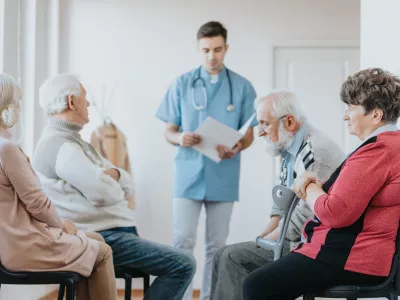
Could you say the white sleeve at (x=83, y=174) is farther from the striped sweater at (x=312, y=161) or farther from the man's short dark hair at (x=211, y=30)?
the man's short dark hair at (x=211, y=30)

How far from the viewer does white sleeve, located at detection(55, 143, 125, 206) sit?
2.46m

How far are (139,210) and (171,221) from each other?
247 millimetres

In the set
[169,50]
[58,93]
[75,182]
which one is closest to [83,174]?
[75,182]

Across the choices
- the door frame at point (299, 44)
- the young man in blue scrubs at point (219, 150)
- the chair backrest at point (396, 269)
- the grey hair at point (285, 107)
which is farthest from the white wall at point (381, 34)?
the door frame at point (299, 44)

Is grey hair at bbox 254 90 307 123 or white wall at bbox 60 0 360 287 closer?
grey hair at bbox 254 90 307 123

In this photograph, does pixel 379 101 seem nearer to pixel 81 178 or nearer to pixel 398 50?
pixel 398 50

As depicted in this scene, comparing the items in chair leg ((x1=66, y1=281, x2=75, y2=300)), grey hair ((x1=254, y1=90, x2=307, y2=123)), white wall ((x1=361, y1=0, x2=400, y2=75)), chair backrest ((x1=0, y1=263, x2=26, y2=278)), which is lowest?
chair leg ((x1=66, y1=281, x2=75, y2=300))

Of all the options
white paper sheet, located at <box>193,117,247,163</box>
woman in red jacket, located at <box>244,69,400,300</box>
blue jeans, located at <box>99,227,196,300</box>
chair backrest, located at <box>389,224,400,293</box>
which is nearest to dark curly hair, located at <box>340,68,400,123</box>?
woman in red jacket, located at <box>244,69,400,300</box>

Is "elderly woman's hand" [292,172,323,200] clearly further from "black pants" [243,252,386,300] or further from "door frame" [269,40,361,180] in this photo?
"door frame" [269,40,361,180]

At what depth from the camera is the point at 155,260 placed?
2551mm

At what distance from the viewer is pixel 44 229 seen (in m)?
2.18

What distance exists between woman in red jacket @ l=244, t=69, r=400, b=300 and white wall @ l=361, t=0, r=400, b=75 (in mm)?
779

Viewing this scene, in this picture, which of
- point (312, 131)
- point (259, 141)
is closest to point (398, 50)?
point (312, 131)

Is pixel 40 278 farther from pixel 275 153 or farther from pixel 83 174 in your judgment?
pixel 275 153
